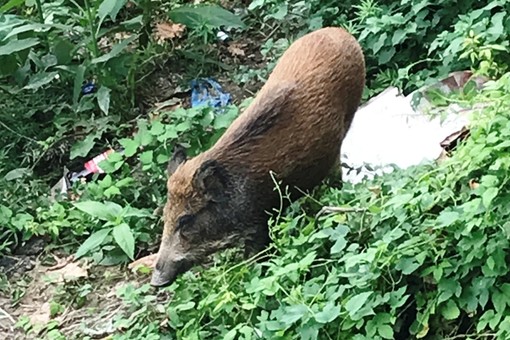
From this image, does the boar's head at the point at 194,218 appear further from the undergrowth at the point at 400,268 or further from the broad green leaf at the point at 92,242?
the broad green leaf at the point at 92,242

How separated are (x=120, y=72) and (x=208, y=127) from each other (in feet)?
3.29

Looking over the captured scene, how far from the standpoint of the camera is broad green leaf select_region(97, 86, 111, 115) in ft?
19.3

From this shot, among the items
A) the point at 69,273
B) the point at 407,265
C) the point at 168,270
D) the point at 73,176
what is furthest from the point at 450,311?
the point at 73,176

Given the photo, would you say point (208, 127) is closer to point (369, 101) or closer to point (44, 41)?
point (369, 101)

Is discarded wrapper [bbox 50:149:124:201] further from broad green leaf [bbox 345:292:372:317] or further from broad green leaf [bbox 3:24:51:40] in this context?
broad green leaf [bbox 345:292:372:317]

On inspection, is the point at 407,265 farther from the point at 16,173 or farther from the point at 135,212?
the point at 16,173

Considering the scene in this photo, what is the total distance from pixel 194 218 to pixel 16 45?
2.23 metres

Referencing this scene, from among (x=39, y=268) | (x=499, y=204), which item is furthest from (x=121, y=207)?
(x=499, y=204)

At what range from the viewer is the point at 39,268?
5223mm

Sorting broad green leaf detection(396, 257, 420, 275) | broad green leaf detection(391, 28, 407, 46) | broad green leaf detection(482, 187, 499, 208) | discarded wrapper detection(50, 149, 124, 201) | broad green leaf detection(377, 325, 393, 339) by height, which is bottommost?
discarded wrapper detection(50, 149, 124, 201)

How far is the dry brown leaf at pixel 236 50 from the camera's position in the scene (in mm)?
6602

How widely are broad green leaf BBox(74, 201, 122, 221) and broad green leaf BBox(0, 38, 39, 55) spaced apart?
1335mm

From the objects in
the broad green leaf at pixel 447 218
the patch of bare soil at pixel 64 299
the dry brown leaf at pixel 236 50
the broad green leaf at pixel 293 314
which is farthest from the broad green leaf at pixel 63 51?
the broad green leaf at pixel 447 218

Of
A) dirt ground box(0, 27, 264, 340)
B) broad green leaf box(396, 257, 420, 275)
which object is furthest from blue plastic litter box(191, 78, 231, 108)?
broad green leaf box(396, 257, 420, 275)
